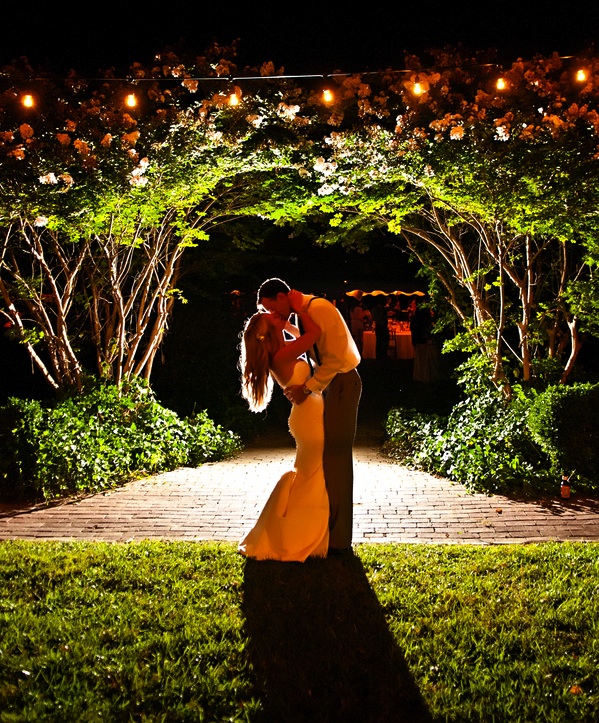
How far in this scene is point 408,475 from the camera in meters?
9.36

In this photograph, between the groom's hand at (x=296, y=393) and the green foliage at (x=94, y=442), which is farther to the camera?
the green foliage at (x=94, y=442)

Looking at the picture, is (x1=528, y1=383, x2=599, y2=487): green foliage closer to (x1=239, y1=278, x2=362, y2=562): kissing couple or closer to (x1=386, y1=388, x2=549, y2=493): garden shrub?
(x1=386, y1=388, x2=549, y2=493): garden shrub

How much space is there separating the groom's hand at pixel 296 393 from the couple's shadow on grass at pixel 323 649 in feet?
4.06

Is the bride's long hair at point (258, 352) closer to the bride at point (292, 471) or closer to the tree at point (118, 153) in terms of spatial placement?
the bride at point (292, 471)

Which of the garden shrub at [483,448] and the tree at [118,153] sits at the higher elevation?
the tree at [118,153]

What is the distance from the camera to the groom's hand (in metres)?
5.25

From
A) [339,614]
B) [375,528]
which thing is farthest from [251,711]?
[375,528]

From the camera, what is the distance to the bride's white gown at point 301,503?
5.27 meters

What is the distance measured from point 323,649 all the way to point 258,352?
224 cm

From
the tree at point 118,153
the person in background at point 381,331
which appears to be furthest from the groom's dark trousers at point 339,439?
the person in background at point 381,331

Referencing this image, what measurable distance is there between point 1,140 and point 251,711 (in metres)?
5.98

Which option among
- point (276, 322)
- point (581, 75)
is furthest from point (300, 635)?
point (581, 75)

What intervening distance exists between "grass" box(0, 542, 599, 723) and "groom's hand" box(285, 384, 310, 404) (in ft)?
4.07

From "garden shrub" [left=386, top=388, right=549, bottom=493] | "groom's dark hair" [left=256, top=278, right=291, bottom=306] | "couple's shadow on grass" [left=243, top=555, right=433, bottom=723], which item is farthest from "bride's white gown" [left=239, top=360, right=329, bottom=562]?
"garden shrub" [left=386, top=388, right=549, bottom=493]
